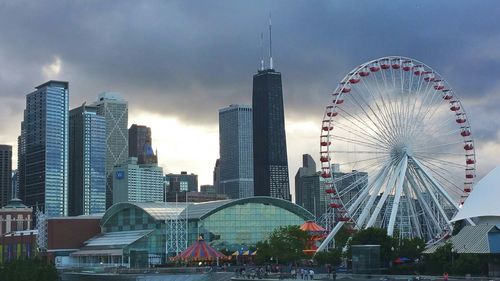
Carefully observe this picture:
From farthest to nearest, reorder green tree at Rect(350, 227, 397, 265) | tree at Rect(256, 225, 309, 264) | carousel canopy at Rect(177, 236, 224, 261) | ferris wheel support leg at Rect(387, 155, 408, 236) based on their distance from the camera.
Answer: carousel canopy at Rect(177, 236, 224, 261)
tree at Rect(256, 225, 309, 264)
ferris wheel support leg at Rect(387, 155, 408, 236)
green tree at Rect(350, 227, 397, 265)

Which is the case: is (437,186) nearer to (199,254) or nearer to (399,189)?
(399,189)

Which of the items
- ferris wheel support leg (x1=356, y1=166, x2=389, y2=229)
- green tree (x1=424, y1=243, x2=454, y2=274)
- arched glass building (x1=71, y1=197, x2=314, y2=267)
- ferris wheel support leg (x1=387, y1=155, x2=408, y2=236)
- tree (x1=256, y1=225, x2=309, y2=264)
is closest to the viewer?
green tree (x1=424, y1=243, x2=454, y2=274)

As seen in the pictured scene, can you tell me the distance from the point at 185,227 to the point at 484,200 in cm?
7068

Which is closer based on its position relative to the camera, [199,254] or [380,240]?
[380,240]

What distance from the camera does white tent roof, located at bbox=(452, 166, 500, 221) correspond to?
100812 millimetres

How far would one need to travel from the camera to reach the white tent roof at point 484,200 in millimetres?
100812

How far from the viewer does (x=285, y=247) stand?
12169cm

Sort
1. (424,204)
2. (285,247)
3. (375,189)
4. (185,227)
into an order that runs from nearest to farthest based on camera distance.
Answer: (375,189) → (424,204) → (285,247) → (185,227)

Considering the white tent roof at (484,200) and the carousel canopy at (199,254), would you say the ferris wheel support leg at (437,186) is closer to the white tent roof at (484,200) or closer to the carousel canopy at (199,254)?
the white tent roof at (484,200)

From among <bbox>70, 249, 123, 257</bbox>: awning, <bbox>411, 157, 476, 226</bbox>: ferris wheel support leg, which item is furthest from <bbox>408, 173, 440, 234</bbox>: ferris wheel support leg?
<bbox>70, 249, 123, 257</bbox>: awning

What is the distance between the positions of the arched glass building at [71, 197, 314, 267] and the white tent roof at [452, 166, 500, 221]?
64.3 meters

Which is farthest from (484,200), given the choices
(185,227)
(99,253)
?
(99,253)

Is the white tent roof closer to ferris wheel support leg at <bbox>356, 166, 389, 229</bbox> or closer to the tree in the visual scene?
ferris wheel support leg at <bbox>356, 166, 389, 229</bbox>

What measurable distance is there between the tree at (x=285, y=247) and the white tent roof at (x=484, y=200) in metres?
26.8
